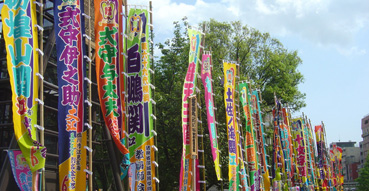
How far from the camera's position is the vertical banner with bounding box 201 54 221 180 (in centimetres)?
1409

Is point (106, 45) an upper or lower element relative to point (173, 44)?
lower

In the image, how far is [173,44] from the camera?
23.8m

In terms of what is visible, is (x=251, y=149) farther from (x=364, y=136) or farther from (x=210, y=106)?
(x=364, y=136)

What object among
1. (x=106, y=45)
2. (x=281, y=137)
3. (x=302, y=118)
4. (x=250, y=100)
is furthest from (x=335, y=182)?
(x=106, y=45)

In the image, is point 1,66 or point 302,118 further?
point 302,118

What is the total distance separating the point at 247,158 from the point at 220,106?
5.39m

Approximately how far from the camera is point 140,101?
1206 cm

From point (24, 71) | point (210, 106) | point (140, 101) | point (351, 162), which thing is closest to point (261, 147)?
point (210, 106)

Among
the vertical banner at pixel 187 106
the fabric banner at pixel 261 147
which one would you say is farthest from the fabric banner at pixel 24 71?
the fabric banner at pixel 261 147

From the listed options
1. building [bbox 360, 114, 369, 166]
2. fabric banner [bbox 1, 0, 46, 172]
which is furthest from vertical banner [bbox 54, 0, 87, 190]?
building [bbox 360, 114, 369, 166]

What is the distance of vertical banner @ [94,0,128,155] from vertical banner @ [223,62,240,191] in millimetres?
5322

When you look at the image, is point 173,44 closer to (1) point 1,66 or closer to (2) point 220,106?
(2) point 220,106

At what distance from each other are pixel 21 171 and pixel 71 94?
2.22 meters

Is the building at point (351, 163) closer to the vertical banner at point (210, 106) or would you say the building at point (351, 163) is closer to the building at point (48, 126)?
the vertical banner at point (210, 106)
